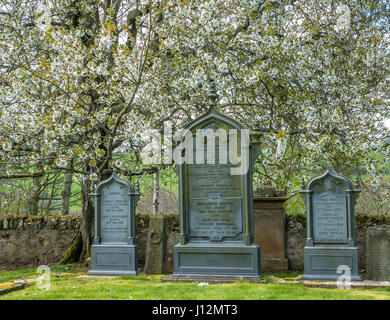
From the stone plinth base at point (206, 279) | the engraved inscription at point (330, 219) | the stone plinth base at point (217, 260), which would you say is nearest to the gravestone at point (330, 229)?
the engraved inscription at point (330, 219)

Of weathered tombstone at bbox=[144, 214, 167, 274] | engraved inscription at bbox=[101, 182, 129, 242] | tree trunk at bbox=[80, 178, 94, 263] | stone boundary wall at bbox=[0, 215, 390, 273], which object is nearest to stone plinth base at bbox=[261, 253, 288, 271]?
weathered tombstone at bbox=[144, 214, 167, 274]

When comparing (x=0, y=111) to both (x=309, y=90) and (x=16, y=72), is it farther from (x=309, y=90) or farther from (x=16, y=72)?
(x=309, y=90)

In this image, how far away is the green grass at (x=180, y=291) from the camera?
661 cm

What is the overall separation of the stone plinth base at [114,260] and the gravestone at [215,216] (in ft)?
3.10

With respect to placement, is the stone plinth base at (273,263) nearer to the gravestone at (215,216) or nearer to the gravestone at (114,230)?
the gravestone at (215,216)

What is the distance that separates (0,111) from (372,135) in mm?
8473

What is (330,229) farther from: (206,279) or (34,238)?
(34,238)

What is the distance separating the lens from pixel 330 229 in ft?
27.7

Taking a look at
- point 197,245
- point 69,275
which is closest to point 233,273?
point 197,245

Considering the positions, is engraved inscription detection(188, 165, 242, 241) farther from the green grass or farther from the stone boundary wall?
the stone boundary wall

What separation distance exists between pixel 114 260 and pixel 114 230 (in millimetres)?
579

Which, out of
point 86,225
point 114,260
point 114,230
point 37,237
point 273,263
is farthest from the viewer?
point 37,237

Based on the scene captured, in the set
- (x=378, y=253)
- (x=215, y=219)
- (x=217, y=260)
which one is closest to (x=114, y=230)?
(x=215, y=219)

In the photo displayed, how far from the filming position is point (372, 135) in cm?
1084
